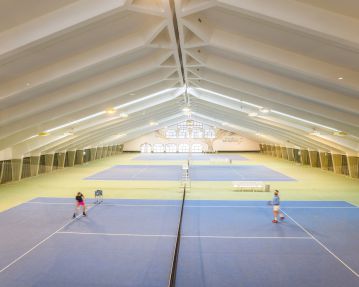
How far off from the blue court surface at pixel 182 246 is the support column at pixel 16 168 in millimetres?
9745

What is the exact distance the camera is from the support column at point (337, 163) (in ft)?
98.5

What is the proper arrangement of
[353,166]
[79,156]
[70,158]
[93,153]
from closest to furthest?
[353,166] → [70,158] → [79,156] → [93,153]

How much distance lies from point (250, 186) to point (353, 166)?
497 inches

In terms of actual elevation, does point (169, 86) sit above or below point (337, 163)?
above

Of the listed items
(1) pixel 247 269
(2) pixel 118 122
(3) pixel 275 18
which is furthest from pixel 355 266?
(2) pixel 118 122

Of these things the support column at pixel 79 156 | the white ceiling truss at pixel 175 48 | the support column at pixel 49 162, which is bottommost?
the support column at pixel 49 162

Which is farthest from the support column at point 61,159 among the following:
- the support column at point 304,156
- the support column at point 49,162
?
the support column at point 304,156

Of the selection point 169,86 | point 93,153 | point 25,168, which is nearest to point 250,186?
point 169,86

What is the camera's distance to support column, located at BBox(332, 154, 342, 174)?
1182 inches

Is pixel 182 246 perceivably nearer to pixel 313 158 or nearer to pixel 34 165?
pixel 34 165

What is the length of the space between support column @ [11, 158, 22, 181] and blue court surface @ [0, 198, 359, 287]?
9.75m

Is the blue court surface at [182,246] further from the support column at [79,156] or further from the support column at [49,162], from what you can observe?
the support column at [79,156]

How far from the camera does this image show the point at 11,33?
25.4 ft

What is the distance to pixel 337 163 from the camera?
3039 centimetres
